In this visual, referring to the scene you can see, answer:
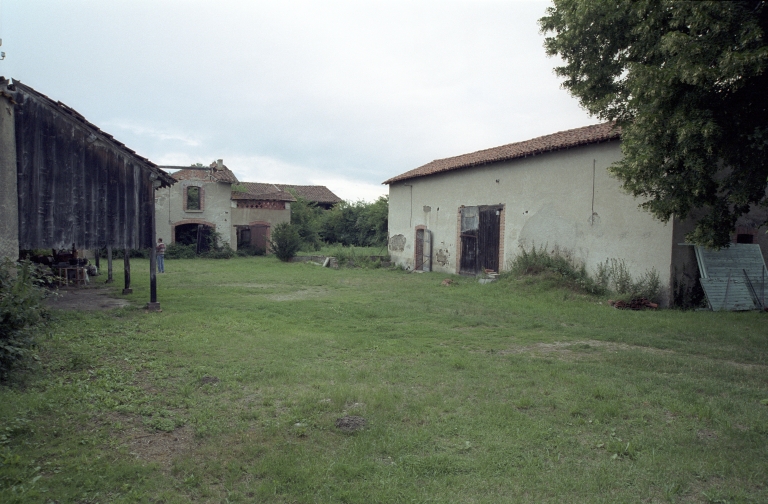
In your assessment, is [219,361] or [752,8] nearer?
[752,8]

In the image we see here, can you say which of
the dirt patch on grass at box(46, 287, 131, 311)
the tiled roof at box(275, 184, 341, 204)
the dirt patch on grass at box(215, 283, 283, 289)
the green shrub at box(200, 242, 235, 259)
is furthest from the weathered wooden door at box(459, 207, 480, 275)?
the tiled roof at box(275, 184, 341, 204)

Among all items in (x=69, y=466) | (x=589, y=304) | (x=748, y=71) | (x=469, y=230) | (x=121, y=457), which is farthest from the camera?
(x=469, y=230)

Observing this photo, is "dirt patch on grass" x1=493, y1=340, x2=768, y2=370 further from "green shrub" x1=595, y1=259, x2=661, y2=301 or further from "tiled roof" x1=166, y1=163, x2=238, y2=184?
"tiled roof" x1=166, y1=163, x2=238, y2=184

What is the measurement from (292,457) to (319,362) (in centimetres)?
276

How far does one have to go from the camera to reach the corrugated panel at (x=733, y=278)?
11836 mm

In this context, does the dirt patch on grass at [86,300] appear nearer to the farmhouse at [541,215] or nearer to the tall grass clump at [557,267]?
the tall grass clump at [557,267]

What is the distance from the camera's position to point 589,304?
12.2 meters

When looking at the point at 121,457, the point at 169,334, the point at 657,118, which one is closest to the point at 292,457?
the point at 121,457

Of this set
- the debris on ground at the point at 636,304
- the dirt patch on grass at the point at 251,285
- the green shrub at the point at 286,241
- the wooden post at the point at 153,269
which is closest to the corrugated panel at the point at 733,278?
the debris on ground at the point at 636,304

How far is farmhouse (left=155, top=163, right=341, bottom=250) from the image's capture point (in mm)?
29734

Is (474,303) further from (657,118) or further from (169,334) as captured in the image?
(169,334)

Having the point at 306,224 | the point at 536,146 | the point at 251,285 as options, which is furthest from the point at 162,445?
the point at 306,224

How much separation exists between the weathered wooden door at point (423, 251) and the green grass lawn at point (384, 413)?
12841 millimetres

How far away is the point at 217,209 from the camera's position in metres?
30.7
